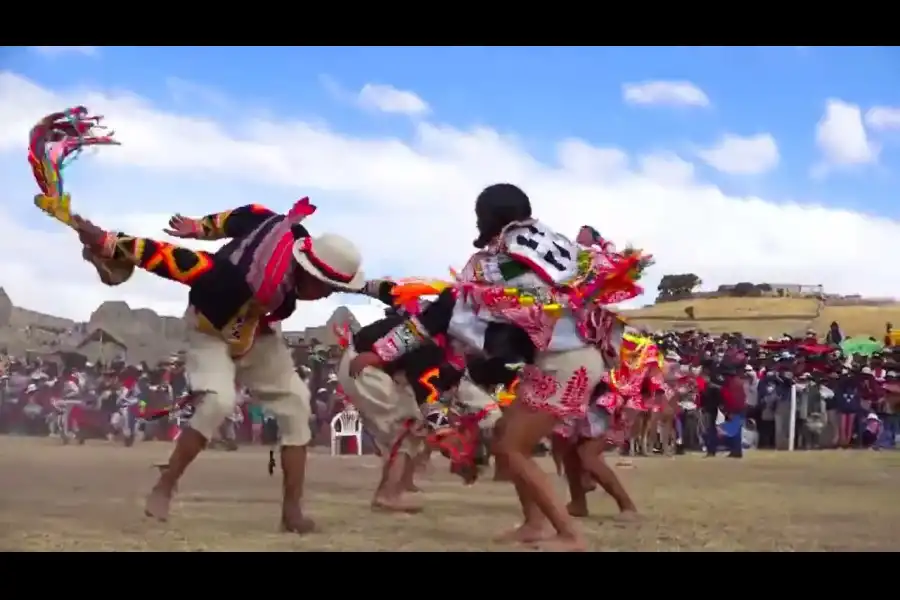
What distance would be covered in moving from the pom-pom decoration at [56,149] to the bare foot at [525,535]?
2091 mm

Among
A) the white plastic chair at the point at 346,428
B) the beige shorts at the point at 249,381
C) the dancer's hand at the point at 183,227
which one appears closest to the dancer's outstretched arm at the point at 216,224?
the dancer's hand at the point at 183,227

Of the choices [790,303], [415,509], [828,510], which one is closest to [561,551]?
[415,509]

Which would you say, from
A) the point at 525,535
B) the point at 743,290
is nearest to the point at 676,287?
the point at 743,290

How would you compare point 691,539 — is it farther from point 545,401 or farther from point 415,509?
point 415,509

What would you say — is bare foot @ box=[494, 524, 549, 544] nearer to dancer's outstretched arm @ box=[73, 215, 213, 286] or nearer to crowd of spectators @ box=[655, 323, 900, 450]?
dancer's outstretched arm @ box=[73, 215, 213, 286]

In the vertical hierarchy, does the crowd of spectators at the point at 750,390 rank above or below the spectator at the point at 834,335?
below

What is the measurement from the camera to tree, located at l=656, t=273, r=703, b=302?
756 centimetres

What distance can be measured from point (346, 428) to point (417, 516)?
5.07m

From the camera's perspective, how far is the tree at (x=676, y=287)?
7558 mm

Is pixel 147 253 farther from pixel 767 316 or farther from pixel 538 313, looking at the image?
pixel 767 316

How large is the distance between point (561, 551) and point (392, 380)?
6.81 feet

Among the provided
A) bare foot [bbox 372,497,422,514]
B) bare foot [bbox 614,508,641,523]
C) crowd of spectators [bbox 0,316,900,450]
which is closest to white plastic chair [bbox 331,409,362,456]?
crowd of spectators [bbox 0,316,900,450]

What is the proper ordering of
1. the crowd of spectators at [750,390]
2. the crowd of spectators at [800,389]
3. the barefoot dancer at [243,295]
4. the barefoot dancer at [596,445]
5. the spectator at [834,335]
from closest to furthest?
the barefoot dancer at [243,295] < the barefoot dancer at [596,445] < the spectator at [834,335] < the crowd of spectators at [750,390] < the crowd of spectators at [800,389]

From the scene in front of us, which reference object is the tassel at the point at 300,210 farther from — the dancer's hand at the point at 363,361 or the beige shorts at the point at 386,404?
the beige shorts at the point at 386,404
